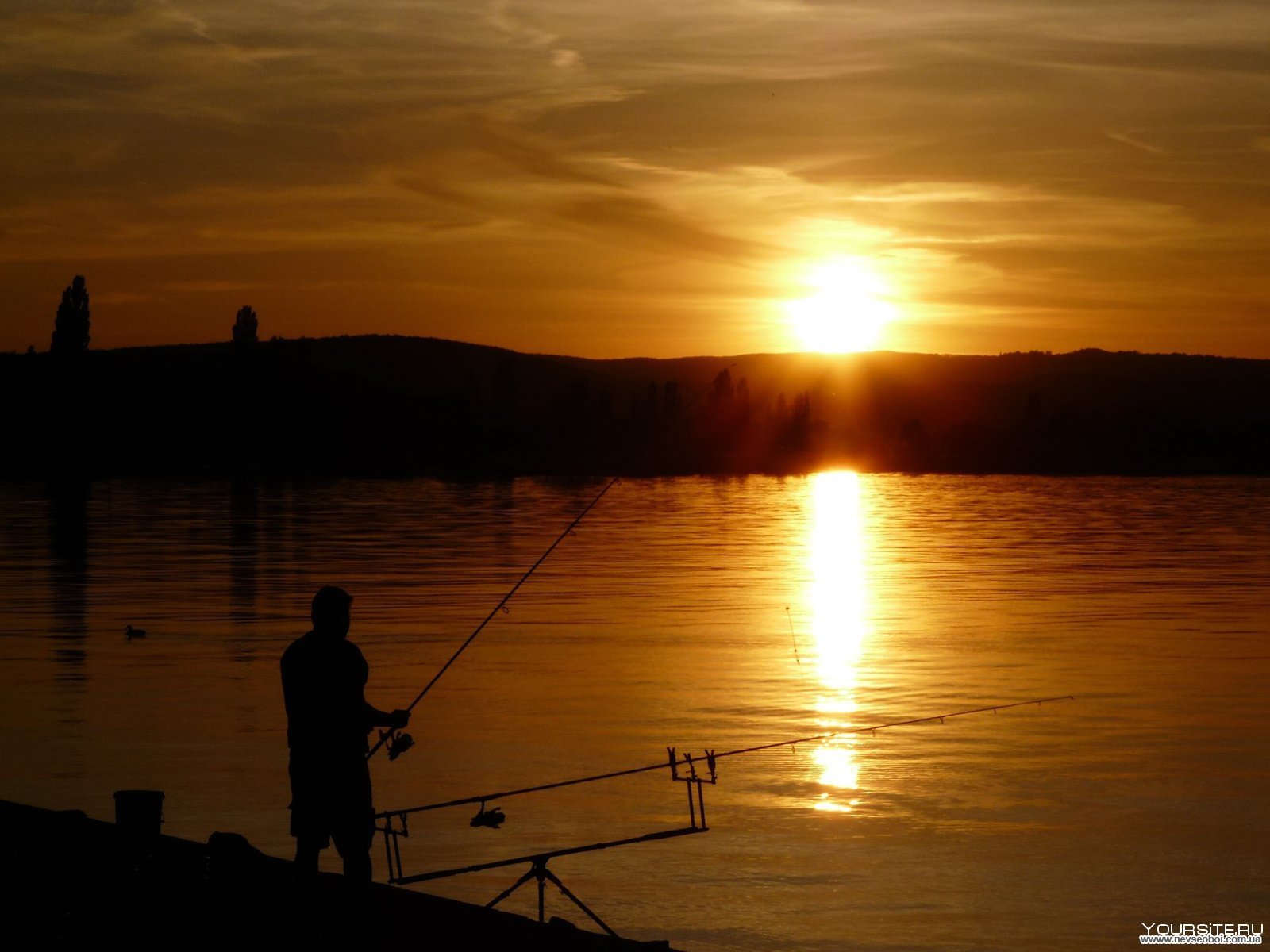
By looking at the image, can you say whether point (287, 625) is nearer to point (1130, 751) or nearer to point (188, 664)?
point (188, 664)

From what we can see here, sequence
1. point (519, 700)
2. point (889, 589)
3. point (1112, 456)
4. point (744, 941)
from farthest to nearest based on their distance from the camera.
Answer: point (1112, 456)
point (889, 589)
point (519, 700)
point (744, 941)

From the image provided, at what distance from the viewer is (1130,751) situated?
17312 millimetres

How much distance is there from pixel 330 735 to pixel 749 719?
10578 millimetres

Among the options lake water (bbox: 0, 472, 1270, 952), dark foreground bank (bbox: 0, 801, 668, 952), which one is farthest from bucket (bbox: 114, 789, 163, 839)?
lake water (bbox: 0, 472, 1270, 952)

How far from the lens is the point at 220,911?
8656 millimetres

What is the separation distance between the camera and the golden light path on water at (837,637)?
1586 cm

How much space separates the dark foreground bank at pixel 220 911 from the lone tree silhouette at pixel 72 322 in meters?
143

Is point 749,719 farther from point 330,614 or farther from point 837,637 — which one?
point 330,614

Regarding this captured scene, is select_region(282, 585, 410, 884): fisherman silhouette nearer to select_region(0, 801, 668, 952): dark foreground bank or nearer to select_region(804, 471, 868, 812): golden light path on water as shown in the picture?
select_region(0, 801, 668, 952): dark foreground bank

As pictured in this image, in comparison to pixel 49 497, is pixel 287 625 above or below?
below

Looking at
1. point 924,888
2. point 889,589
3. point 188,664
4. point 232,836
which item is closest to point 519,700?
point 188,664

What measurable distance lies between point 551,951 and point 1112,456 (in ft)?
639

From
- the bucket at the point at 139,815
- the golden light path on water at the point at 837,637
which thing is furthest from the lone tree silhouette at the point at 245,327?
the bucket at the point at 139,815

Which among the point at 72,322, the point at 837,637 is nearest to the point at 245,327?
the point at 72,322
